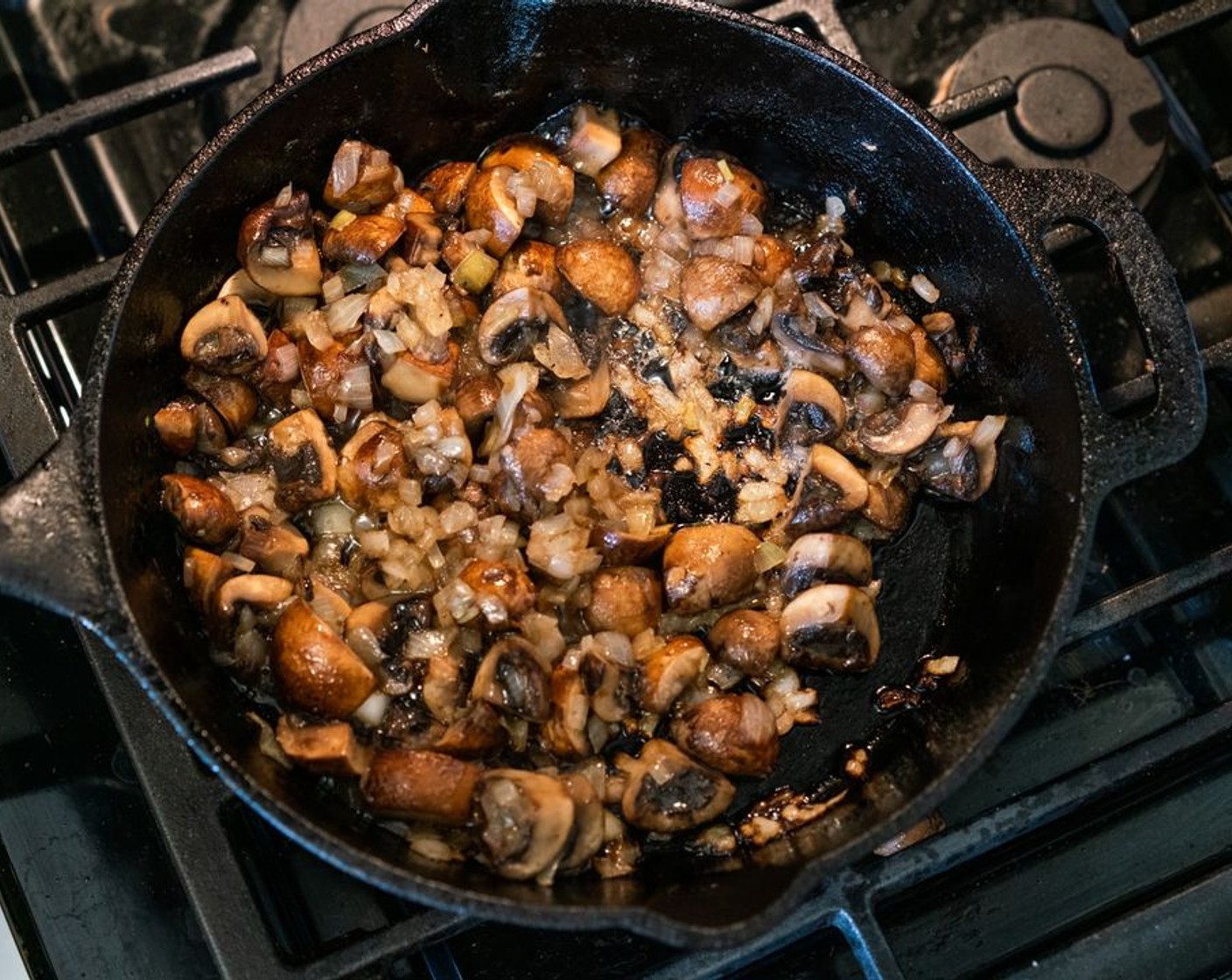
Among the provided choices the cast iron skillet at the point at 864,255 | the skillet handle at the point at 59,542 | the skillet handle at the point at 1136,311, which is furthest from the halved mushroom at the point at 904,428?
the skillet handle at the point at 59,542

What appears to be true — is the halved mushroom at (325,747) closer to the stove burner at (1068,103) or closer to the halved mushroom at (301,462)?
the halved mushroom at (301,462)

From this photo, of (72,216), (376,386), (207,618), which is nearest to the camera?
(207,618)

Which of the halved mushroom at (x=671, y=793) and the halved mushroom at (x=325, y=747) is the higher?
the halved mushroom at (x=325, y=747)

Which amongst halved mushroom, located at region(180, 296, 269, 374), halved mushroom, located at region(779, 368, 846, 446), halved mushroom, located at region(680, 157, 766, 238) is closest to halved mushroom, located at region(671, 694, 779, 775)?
halved mushroom, located at region(779, 368, 846, 446)

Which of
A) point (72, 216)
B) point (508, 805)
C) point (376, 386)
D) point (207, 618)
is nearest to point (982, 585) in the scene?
point (508, 805)

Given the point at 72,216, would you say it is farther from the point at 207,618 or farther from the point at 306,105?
the point at 207,618

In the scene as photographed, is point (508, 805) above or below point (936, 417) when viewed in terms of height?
below

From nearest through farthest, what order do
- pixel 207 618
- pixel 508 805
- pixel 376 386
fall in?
1. pixel 508 805
2. pixel 207 618
3. pixel 376 386
